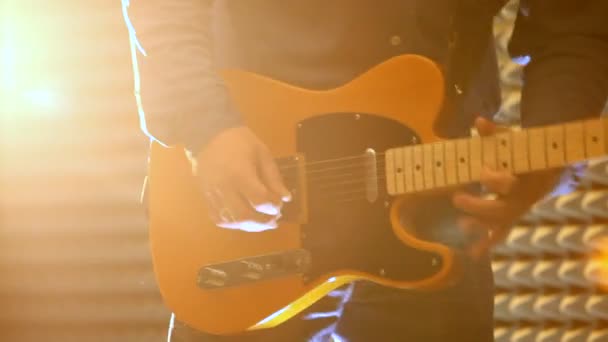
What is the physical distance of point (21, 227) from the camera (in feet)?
6.49

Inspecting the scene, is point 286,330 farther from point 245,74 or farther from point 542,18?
point 542,18

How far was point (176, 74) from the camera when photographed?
2.81 feet

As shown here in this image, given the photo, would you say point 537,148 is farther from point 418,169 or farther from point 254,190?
point 254,190

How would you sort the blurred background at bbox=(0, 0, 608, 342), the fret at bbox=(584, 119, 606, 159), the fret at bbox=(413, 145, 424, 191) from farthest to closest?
the blurred background at bbox=(0, 0, 608, 342) < the fret at bbox=(413, 145, 424, 191) < the fret at bbox=(584, 119, 606, 159)

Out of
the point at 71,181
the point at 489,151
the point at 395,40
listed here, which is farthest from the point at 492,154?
the point at 71,181

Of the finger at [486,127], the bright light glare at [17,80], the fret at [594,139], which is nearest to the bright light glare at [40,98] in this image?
the bright light glare at [17,80]

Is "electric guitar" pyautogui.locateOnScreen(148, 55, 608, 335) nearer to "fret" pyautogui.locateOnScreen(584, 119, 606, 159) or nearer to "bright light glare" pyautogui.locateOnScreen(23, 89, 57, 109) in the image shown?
"fret" pyautogui.locateOnScreen(584, 119, 606, 159)

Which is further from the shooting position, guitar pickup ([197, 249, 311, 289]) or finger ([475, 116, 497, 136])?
guitar pickup ([197, 249, 311, 289])

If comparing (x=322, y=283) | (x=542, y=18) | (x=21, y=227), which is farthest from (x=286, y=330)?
(x=21, y=227)

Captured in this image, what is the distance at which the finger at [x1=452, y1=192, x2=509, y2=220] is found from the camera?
788 millimetres

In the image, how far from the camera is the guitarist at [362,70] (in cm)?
81

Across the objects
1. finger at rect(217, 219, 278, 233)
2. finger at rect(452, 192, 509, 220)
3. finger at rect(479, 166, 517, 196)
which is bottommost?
finger at rect(217, 219, 278, 233)

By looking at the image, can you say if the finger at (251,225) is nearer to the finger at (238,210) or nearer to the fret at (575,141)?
the finger at (238,210)

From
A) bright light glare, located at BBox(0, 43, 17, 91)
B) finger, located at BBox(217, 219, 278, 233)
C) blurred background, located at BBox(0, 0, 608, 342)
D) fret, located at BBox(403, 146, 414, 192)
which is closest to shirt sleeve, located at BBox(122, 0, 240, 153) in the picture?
finger, located at BBox(217, 219, 278, 233)
